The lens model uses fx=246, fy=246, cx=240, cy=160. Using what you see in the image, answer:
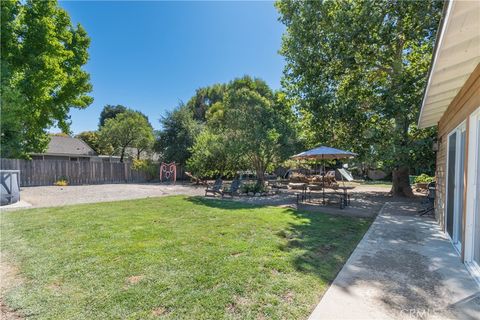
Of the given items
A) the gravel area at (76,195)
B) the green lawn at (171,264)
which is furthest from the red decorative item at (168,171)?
the green lawn at (171,264)

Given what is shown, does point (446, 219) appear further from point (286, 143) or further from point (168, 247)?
point (286, 143)

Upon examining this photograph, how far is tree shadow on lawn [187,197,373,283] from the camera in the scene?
369 cm

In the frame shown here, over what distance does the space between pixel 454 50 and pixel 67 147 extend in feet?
104

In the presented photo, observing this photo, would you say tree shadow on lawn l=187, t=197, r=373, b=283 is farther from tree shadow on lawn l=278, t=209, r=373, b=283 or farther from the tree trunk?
the tree trunk

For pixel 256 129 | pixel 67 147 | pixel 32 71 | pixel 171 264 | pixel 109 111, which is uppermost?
pixel 109 111

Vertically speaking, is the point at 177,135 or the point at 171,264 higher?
the point at 177,135

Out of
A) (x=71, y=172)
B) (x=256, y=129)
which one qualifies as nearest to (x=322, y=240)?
(x=256, y=129)

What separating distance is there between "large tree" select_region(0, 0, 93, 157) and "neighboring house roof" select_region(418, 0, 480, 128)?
1583 cm

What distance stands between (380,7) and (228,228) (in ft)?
35.7

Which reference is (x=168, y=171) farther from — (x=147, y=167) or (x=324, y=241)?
(x=324, y=241)

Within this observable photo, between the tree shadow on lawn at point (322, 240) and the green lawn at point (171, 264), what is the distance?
2 centimetres

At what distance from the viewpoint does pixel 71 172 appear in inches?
672

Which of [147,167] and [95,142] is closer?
[147,167]

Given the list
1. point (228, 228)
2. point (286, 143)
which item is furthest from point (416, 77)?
point (228, 228)
